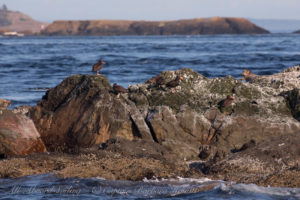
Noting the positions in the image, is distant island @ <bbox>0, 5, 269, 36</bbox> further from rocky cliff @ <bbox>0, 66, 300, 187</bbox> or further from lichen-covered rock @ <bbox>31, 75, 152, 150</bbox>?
lichen-covered rock @ <bbox>31, 75, 152, 150</bbox>

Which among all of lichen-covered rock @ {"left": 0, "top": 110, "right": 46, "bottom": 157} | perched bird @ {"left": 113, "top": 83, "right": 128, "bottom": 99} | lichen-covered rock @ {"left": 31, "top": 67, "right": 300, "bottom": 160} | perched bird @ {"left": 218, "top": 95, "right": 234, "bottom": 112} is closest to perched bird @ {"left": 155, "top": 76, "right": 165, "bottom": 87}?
lichen-covered rock @ {"left": 31, "top": 67, "right": 300, "bottom": 160}

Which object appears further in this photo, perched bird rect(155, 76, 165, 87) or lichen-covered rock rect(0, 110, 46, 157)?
perched bird rect(155, 76, 165, 87)

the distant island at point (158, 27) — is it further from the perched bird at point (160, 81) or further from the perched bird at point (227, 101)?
the perched bird at point (227, 101)

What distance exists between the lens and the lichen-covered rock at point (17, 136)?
9560 millimetres

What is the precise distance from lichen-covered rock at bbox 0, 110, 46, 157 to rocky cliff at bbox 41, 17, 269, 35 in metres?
158

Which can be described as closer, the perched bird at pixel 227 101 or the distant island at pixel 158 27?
the perched bird at pixel 227 101

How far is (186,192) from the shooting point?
23.9 ft

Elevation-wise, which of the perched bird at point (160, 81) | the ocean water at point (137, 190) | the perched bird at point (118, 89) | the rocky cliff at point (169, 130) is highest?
the perched bird at point (160, 81)

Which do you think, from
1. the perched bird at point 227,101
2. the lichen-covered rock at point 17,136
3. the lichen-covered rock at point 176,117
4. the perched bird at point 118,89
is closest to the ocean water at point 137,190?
the lichen-covered rock at point 17,136

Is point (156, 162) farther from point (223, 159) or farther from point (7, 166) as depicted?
point (7, 166)

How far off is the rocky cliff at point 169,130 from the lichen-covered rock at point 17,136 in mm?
520

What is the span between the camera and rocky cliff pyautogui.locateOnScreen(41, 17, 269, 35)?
16588cm

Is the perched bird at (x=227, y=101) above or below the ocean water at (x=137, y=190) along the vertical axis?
above

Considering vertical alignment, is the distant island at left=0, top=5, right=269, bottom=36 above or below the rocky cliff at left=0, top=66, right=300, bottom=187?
below
